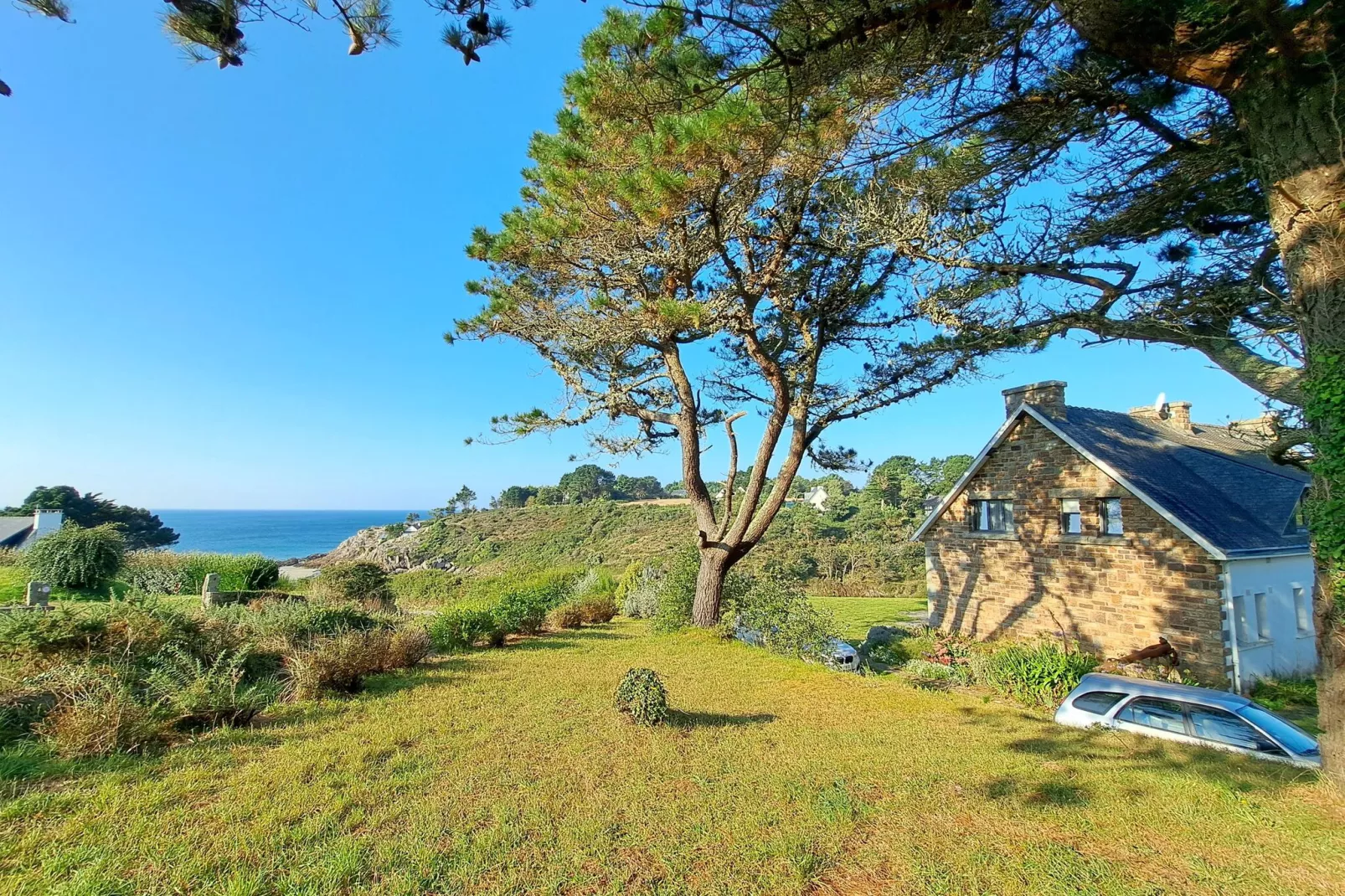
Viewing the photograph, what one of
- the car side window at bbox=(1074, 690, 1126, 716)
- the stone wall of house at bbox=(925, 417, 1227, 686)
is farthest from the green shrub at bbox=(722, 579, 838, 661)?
the stone wall of house at bbox=(925, 417, 1227, 686)

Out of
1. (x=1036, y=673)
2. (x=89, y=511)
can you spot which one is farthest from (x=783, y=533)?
Answer: (x=89, y=511)

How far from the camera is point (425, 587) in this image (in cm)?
1975

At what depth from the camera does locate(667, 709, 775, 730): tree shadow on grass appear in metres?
5.91

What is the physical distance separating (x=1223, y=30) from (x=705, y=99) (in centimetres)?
384

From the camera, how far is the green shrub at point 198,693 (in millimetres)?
5039

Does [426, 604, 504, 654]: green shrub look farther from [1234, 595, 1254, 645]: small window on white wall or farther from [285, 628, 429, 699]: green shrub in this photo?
[1234, 595, 1254, 645]: small window on white wall

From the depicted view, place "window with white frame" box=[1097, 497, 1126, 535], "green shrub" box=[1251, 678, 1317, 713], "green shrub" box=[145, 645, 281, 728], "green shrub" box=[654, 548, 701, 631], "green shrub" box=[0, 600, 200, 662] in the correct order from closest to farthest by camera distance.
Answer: "green shrub" box=[145, 645, 281, 728], "green shrub" box=[0, 600, 200, 662], "green shrub" box=[1251, 678, 1317, 713], "window with white frame" box=[1097, 497, 1126, 535], "green shrub" box=[654, 548, 701, 631]

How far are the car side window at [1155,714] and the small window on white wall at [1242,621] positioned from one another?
566 cm

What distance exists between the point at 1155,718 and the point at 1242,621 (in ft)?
20.1

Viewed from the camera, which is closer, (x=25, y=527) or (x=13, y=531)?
(x=13, y=531)

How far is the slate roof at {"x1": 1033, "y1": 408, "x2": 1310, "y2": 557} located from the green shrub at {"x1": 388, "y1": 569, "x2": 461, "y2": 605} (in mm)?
17360

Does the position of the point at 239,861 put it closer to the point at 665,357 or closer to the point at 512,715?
the point at 512,715

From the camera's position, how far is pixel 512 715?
6.00 metres

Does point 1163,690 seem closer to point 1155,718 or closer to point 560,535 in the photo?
point 1155,718
